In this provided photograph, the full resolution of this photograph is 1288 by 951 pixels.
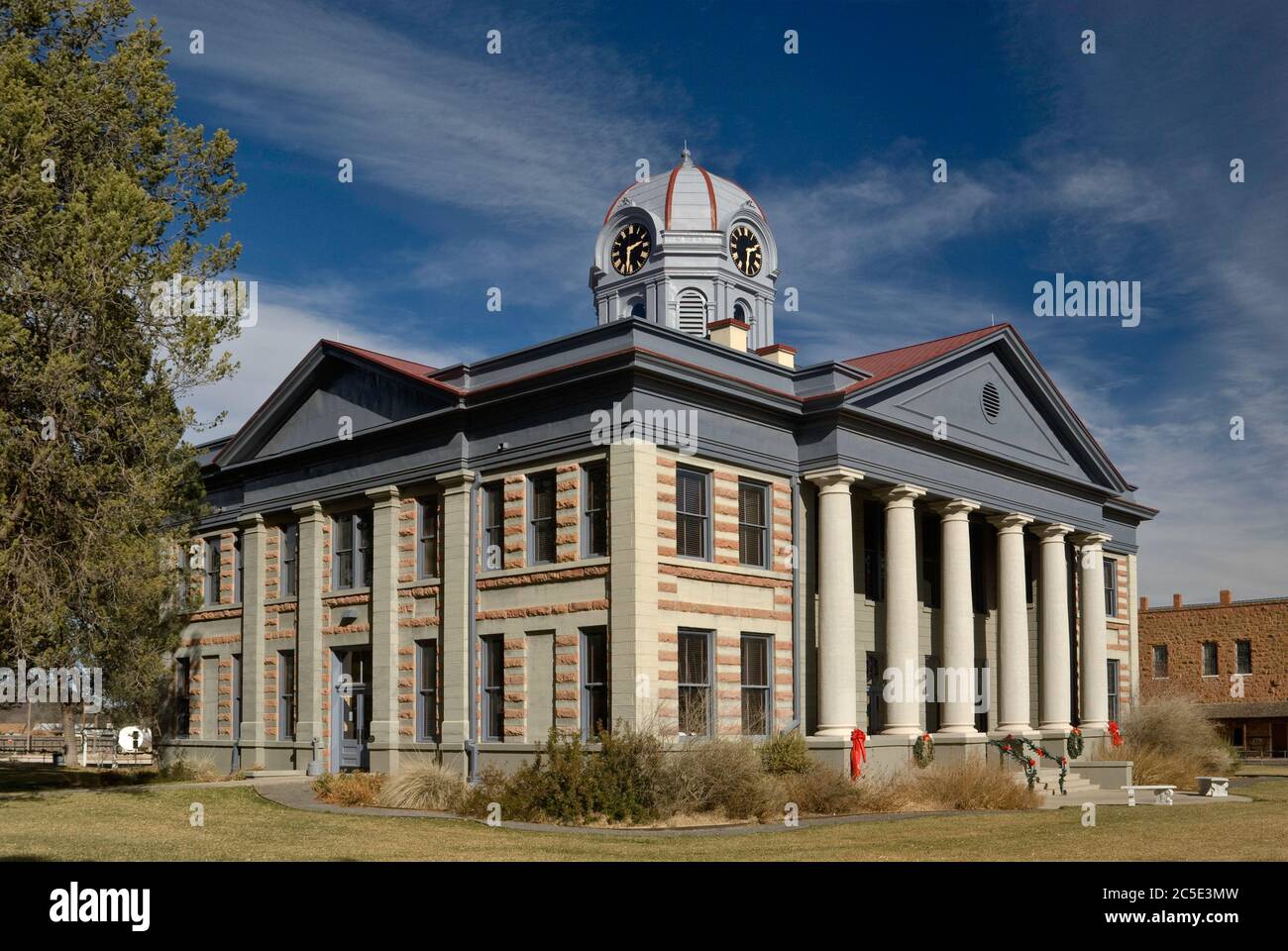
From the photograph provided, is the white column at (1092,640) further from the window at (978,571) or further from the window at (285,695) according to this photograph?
the window at (285,695)

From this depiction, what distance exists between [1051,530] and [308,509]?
66.2 feet

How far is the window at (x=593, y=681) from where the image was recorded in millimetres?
27766

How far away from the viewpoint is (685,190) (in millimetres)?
47938

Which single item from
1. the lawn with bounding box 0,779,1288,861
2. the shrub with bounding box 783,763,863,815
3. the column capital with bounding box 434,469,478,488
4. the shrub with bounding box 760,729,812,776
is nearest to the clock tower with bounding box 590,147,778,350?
the column capital with bounding box 434,469,478,488

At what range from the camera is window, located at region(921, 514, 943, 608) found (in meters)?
35.9

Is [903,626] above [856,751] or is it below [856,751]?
above

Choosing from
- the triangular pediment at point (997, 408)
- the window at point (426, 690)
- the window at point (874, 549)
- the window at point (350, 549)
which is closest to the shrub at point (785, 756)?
the window at point (874, 549)

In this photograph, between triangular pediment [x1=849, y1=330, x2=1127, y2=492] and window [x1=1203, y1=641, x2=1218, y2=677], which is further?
window [x1=1203, y1=641, x2=1218, y2=677]

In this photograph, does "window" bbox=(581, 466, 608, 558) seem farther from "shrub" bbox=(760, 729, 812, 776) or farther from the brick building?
the brick building

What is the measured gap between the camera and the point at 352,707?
3400cm

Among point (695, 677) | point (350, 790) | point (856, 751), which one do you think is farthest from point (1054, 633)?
point (350, 790)

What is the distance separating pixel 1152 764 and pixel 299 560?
22.9 metres

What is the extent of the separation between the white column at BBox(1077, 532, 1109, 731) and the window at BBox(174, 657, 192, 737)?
2594 cm

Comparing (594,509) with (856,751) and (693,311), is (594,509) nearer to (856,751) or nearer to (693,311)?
(856,751)
